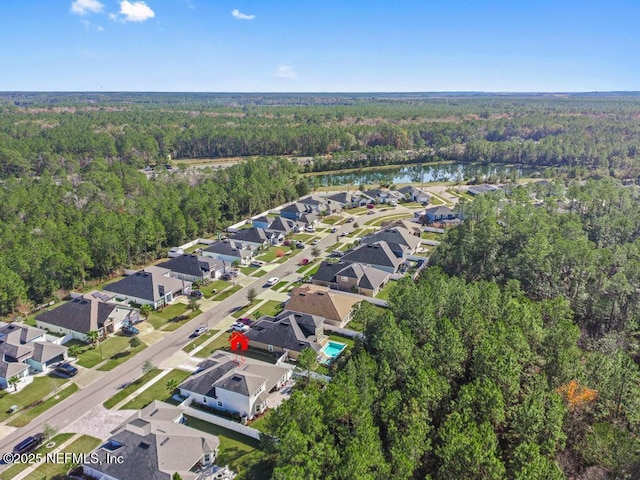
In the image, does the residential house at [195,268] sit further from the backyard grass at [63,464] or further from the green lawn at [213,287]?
the backyard grass at [63,464]

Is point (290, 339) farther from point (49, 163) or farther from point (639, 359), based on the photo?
A: point (49, 163)

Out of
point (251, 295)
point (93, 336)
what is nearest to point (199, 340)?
point (251, 295)

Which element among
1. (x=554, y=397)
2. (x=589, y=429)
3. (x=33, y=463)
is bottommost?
(x=33, y=463)

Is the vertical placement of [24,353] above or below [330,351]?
above

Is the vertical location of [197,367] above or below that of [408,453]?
below

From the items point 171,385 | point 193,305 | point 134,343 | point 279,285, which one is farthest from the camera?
point 279,285

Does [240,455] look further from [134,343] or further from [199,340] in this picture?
[134,343]

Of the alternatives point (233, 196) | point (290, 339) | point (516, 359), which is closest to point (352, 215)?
point (233, 196)

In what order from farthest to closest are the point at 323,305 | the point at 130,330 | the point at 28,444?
the point at 323,305 → the point at 130,330 → the point at 28,444
